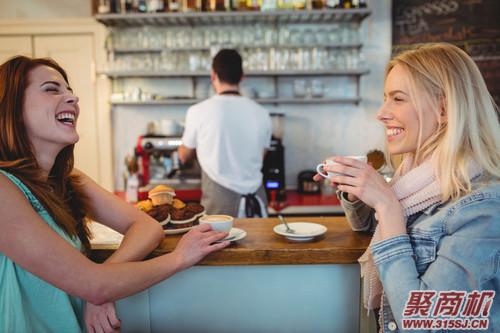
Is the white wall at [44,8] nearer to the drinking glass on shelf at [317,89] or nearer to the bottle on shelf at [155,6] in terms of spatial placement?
the bottle on shelf at [155,6]

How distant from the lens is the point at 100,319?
4.41ft

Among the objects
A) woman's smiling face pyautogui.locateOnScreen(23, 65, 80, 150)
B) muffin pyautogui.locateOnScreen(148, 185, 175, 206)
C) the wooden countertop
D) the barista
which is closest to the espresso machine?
the barista

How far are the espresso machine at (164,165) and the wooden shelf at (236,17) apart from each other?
1.06 m

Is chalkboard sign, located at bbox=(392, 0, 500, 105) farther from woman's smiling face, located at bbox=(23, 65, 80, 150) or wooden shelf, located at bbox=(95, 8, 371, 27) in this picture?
woman's smiling face, located at bbox=(23, 65, 80, 150)

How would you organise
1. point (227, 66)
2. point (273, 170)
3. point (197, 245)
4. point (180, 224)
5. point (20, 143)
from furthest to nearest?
point (273, 170), point (227, 66), point (180, 224), point (197, 245), point (20, 143)

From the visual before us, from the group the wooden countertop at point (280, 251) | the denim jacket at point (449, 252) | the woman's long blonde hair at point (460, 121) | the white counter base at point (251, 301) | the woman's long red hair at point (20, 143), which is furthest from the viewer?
the white counter base at point (251, 301)

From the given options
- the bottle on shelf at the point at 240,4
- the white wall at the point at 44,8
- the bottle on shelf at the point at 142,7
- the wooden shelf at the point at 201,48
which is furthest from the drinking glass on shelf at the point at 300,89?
the white wall at the point at 44,8

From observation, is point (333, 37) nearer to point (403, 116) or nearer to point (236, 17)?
point (236, 17)

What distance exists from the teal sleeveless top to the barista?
1665 mm

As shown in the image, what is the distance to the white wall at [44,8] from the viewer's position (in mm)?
4344

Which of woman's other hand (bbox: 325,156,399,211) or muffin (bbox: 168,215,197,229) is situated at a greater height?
woman's other hand (bbox: 325,156,399,211)

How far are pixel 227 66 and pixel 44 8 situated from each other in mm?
2540

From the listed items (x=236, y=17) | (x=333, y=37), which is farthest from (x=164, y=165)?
(x=333, y=37)

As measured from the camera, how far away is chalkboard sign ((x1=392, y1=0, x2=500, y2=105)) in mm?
3775
